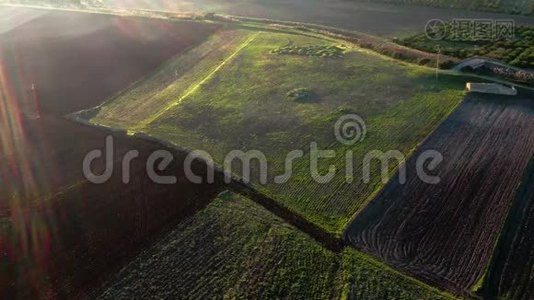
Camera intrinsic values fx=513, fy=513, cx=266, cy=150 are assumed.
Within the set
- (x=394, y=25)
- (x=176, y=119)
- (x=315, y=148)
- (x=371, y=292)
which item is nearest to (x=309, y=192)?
(x=315, y=148)

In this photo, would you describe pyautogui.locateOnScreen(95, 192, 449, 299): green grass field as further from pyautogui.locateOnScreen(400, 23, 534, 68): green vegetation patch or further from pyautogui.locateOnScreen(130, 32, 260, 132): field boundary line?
pyautogui.locateOnScreen(400, 23, 534, 68): green vegetation patch

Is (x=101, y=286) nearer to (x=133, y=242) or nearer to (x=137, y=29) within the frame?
(x=133, y=242)

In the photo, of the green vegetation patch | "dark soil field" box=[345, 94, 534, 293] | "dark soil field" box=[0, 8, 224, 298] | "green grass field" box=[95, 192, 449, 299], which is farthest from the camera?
the green vegetation patch

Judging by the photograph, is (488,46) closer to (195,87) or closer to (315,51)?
(315,51)

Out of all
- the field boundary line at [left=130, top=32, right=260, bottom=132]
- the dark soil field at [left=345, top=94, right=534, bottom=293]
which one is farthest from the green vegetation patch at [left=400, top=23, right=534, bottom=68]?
the field boundary line at [left=130, top=32, right=260, bottom=132]

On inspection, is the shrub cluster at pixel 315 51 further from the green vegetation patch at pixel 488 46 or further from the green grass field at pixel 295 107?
the green vegetation patch at pixel 488 46

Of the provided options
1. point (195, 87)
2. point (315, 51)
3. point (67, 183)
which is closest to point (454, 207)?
point (67, 183)

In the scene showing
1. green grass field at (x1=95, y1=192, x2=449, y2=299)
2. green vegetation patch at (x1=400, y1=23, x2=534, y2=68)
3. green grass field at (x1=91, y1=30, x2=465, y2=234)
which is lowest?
green grass field at (x1=95, y1=192, x2=449, y2=299)
